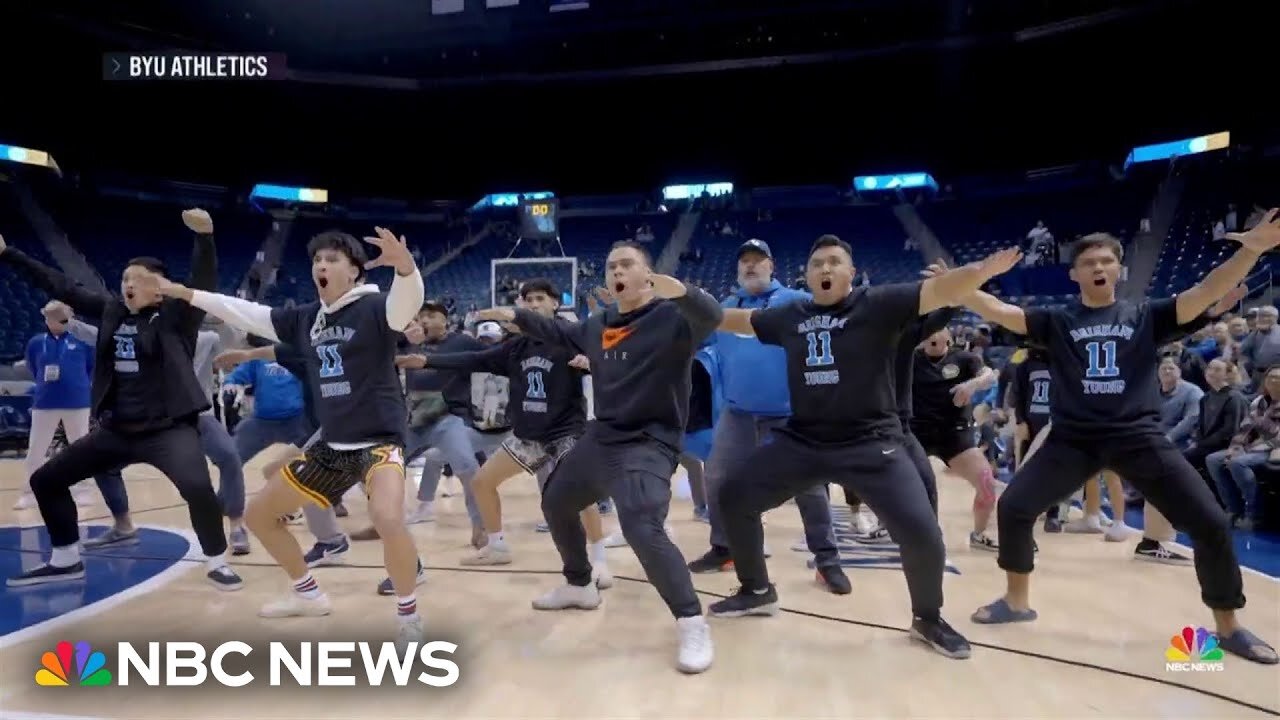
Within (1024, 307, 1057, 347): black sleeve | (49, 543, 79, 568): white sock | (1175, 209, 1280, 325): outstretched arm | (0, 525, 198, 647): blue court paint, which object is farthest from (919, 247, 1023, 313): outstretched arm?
(49, 543, 79, 568): white sock

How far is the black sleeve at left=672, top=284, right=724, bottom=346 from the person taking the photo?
3404mm

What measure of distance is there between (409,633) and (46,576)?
287cm

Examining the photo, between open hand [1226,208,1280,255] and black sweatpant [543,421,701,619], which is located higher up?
open hand [1226,208,1280,255]

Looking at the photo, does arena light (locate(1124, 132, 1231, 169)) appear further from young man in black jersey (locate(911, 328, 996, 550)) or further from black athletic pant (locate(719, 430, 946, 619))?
black athletic pant (locate(719, 430, 946, 619))

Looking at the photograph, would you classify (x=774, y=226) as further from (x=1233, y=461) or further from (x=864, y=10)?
(x=1233, y=461)

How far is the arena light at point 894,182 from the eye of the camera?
925 inches

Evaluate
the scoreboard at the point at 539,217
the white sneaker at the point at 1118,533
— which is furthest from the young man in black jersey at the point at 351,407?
the scoreboard at the point at 539,217

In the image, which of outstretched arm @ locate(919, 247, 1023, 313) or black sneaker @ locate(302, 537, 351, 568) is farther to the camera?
black sneaker @ locate(302, 537, 351, 568)

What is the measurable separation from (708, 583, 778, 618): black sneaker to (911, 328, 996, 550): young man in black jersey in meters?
2.12

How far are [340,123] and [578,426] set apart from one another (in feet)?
75.8

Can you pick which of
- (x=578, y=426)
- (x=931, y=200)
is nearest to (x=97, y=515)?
(x=578, y=426)

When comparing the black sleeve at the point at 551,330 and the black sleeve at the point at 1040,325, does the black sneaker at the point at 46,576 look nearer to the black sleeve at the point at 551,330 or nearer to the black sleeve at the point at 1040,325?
the black sleeve at the point at 551,330

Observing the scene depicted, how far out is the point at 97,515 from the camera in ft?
22.7

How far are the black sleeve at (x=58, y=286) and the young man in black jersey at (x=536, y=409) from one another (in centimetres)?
193
